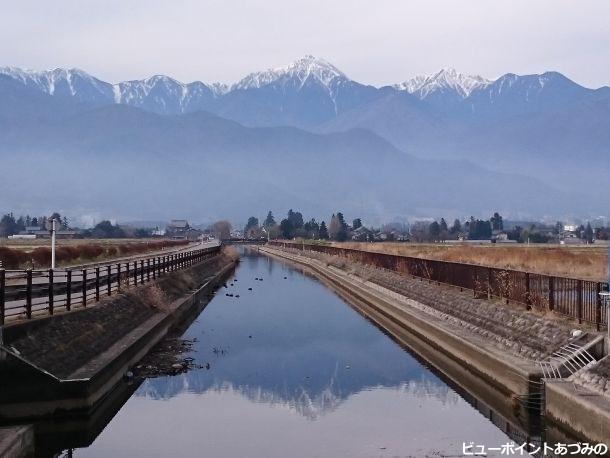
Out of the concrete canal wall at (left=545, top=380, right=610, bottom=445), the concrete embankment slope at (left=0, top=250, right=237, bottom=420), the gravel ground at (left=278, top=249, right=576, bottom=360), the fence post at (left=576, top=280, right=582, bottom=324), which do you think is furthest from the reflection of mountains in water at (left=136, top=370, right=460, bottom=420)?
the concrete canal wall at (left=545, top=380, right=610, bottom=445)

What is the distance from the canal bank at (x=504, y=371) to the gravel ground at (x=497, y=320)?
1.29ft

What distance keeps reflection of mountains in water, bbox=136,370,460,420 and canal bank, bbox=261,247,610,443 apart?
49.4 inches

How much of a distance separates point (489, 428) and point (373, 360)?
10362 mm

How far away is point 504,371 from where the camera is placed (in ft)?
65.0

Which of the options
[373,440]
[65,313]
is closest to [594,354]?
[373,440]

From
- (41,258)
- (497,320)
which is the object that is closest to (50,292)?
(497,320)

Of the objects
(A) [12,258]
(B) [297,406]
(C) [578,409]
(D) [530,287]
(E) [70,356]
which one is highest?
(D) [530,287]

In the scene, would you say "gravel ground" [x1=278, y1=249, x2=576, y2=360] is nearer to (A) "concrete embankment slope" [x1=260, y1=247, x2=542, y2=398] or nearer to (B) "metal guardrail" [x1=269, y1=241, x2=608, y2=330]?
(A) "concrete embankment slope" [x1=260, y1=247, x2=542, y2=398]

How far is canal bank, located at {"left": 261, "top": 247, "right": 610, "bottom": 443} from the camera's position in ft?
49.1

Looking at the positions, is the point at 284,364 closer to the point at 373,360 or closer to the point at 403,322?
the point at 373,360

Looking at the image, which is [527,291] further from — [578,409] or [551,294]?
[578,409]

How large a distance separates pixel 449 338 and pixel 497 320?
271 centimetres

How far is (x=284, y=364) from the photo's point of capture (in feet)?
92.5

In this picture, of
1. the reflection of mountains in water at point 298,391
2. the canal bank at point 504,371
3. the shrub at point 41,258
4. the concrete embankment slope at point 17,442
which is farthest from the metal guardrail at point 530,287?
the shrub at point 41,258
